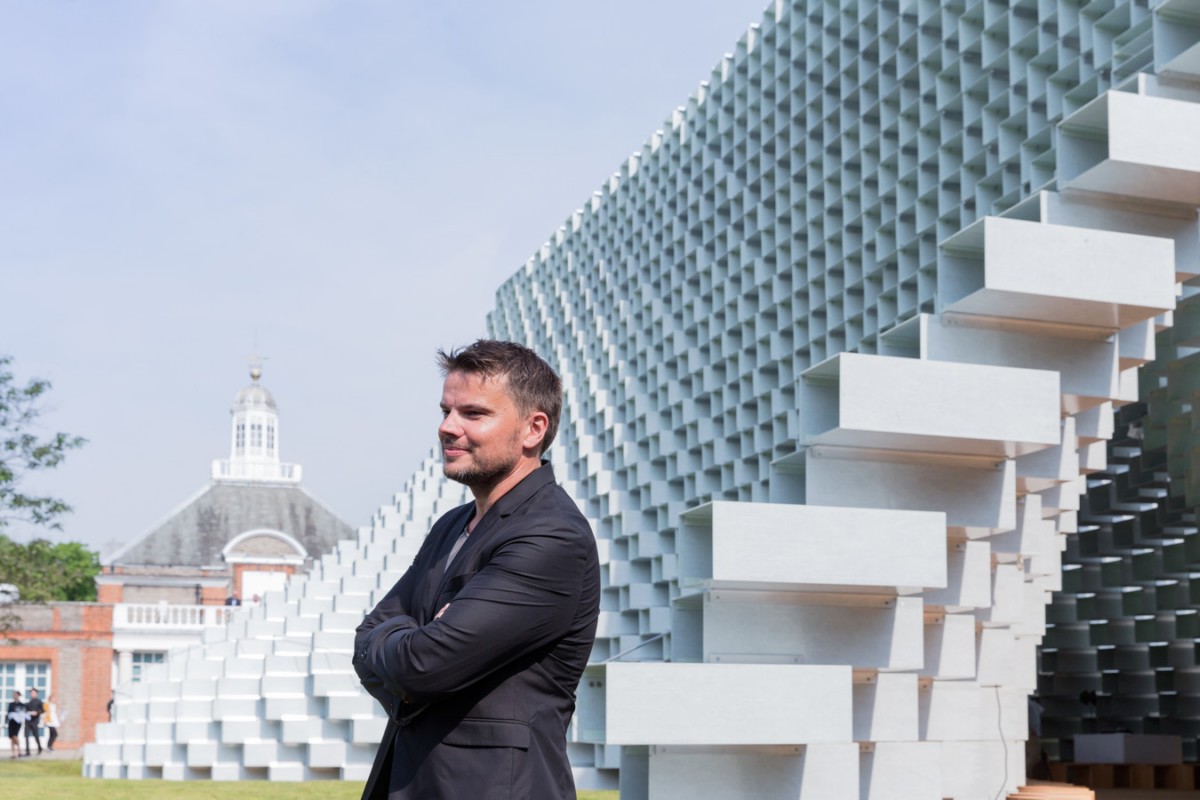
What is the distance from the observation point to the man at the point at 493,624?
1.88 metres

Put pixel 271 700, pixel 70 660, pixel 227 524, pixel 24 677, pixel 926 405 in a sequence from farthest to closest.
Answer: pixel 227 524
pixel 70 660
pixel 24 677
pixel 271 700
pixel 926 405

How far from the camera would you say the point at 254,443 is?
43.2 m

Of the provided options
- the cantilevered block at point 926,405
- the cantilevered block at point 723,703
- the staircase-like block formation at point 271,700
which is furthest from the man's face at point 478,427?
the staircase-like block formation at point 271,700

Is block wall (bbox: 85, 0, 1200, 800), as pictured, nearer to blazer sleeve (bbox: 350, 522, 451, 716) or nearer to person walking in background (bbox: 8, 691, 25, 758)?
blazer sleeve (bbox: 350, 522, 451, 716)

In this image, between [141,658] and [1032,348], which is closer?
[1032,348]

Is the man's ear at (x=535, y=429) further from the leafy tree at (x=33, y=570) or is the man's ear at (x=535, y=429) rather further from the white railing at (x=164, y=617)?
the white railing at (x=164, y=617)

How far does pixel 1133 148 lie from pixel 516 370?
11.5ft

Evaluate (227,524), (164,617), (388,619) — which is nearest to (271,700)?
(388,619)

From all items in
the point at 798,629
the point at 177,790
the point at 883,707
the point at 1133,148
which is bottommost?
the point at 177,790

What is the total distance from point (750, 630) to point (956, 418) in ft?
3.19

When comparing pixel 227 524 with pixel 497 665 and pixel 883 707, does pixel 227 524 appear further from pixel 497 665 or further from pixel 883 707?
pixel 497 665

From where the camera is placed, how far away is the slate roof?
3766cm

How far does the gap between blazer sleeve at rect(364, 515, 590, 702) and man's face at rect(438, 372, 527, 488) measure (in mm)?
123

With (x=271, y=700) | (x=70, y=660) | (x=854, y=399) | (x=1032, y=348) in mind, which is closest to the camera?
(x=854, y=399)
